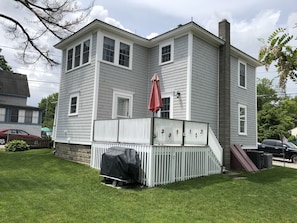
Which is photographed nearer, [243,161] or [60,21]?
[243,161]

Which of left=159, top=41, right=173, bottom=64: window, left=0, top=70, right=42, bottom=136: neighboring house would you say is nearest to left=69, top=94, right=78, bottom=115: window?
left=159, top=41, right=173, bottom=64: window

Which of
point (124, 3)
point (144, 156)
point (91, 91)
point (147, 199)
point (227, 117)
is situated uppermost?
point (124, 3)

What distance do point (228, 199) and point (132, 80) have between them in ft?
26.1

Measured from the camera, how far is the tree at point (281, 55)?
2.07 m

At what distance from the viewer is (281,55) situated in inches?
88.0

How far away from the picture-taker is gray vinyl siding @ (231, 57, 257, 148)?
14.3 meters

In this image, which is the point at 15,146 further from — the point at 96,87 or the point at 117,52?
the point at 117,52

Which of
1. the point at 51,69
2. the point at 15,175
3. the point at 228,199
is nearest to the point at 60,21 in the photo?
the point at 51,69

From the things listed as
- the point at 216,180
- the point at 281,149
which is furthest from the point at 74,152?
the point at 281,149

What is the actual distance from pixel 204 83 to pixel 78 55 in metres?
6.71

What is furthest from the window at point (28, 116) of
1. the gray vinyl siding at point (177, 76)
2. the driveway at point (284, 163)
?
the driveway at point (284, 163)

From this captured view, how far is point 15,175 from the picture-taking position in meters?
9.00

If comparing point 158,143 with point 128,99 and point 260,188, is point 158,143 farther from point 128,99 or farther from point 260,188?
point 128,99

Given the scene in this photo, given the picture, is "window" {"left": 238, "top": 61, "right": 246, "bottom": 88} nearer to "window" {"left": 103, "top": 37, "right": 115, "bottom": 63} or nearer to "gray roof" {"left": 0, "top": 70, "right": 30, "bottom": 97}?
"window" {"left": 103, "top": 37, "right": 115, "bottom": 63}
